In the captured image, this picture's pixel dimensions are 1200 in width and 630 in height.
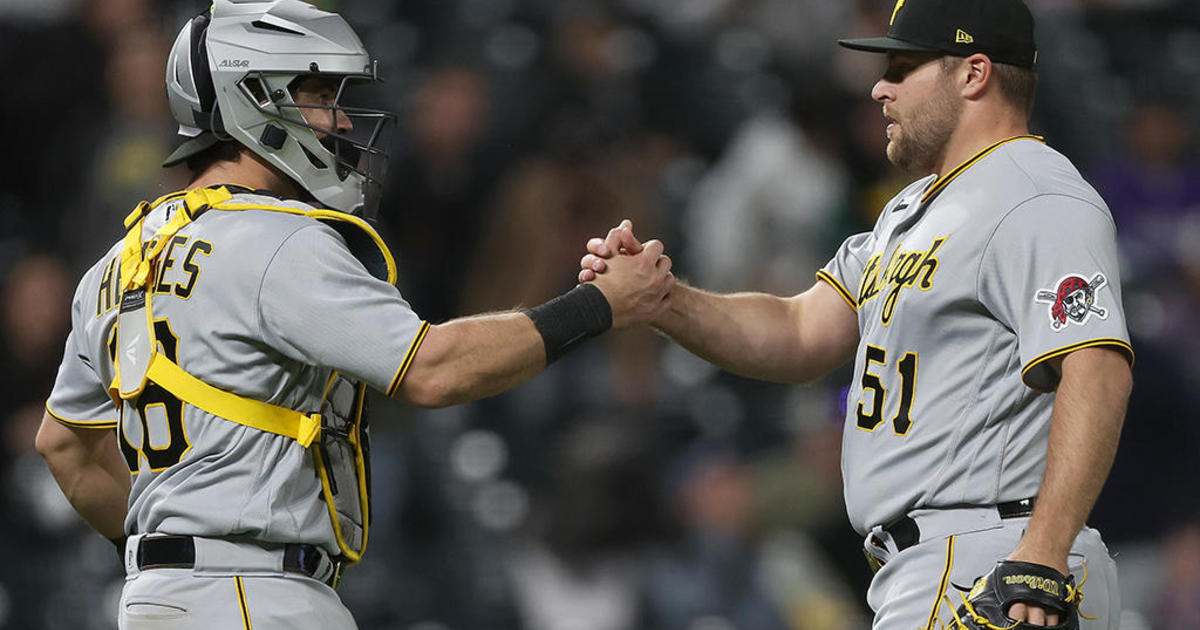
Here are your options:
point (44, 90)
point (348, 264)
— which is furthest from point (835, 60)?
point (348, 264)

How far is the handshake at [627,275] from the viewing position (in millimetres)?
4398

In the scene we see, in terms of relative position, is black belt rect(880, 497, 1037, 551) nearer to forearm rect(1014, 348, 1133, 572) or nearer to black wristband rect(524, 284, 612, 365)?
forearm rect(1014, 348, 1133, 572)

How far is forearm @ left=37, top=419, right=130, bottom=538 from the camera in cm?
439

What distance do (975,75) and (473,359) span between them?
57.3 inches

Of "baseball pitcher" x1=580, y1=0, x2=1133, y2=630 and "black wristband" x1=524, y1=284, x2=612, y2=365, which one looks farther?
"black wristband" x1=524, y1=284, x2=612, y2=365

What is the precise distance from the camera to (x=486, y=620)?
7.25 metres

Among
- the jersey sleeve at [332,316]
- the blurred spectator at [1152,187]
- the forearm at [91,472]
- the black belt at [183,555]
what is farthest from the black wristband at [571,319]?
the blurred spectator at [1152,187]

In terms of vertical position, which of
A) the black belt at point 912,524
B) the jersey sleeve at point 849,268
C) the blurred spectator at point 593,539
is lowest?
the blurred spectator at point 593,539

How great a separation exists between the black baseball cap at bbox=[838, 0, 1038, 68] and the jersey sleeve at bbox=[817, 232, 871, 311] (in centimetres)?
66

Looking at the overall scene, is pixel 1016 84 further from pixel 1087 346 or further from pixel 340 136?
pixel 340 136

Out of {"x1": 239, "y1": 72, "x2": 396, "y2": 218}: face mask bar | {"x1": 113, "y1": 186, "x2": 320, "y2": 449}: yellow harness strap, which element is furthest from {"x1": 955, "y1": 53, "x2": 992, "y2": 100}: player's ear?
{"x1": 113, "y1": 186, "x2": 320, "y2": 449}: yellow harness strap

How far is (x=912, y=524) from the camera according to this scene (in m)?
3.93

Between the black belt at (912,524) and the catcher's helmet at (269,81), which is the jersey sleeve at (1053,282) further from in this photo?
the catcher's helmet at (269,81)

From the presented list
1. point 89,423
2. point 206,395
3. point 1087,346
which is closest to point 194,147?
point 206,395
